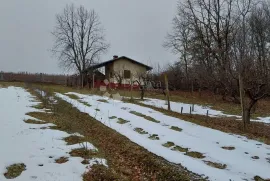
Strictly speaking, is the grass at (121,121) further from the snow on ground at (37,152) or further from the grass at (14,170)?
the grass at (14,170)

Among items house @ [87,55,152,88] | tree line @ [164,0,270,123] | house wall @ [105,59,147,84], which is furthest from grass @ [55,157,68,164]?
house wall @ [105,59,147,84]

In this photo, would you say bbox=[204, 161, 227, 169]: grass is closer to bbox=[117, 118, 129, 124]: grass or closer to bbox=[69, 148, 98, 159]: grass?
bbox=[69, 148, 98, 159]: grass

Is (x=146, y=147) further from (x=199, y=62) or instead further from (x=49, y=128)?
(x=199, y=62)

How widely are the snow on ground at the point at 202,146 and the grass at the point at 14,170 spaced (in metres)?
3.70

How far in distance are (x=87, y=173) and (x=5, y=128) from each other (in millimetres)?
4898

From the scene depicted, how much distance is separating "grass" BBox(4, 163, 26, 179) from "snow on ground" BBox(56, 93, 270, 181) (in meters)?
3.70

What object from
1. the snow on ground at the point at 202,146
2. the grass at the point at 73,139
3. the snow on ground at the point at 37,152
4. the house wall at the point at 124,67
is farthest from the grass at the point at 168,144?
the house wall at the point at 124,67

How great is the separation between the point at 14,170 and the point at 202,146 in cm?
545

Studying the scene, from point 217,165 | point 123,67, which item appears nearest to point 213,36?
point 123,67

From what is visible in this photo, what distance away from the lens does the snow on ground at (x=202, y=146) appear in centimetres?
693

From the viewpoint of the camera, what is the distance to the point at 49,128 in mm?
10391

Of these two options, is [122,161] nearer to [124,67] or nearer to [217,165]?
[217,165]

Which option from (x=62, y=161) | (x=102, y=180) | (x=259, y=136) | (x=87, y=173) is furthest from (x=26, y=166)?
(x=259, y=136)

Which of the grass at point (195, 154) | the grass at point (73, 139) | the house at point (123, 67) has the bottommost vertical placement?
the grass at point (195, 154)
